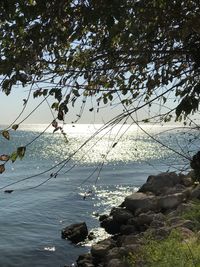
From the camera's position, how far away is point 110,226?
2398cm

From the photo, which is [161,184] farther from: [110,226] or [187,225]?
[187,225]

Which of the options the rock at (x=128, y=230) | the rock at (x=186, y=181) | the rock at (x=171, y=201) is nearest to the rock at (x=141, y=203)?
the rock at (x=171, y=201)

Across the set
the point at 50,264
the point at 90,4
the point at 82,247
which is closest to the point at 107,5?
the point at 90,4

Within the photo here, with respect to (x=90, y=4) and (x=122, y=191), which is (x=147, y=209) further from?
(x=90, y=4)

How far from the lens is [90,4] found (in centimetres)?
388

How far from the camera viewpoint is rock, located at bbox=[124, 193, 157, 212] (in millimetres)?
23750

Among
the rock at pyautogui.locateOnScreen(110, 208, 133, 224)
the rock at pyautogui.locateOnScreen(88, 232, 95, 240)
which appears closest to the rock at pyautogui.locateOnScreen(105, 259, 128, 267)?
the rock at pyautogui.locateOnScreen(88, 232, 95, 240)

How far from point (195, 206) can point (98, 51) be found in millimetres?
13102

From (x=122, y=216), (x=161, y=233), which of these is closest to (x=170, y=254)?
(x=161, y=233)

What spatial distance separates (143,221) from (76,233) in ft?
13.0

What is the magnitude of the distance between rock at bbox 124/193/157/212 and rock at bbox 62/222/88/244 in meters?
3.57

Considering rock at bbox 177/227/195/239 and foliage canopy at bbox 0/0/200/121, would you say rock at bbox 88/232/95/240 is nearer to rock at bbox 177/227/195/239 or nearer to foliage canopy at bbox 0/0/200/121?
rock at bbox 177/227/195/239

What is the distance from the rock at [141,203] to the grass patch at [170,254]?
11.0 m

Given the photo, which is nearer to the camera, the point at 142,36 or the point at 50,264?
the point at 142,36
